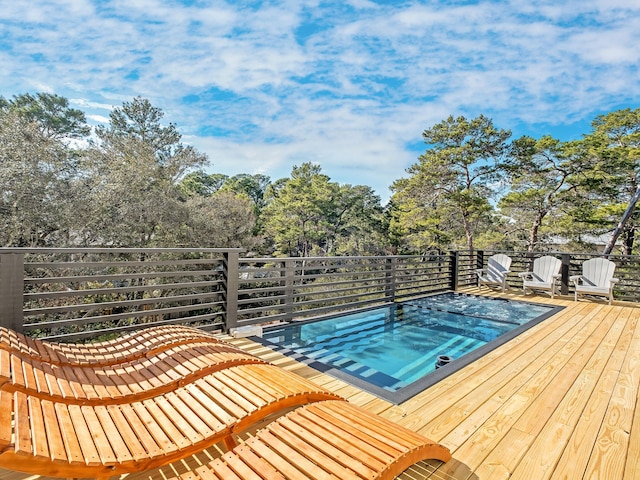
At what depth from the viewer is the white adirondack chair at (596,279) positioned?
650 cm

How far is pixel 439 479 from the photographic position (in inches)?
64.3

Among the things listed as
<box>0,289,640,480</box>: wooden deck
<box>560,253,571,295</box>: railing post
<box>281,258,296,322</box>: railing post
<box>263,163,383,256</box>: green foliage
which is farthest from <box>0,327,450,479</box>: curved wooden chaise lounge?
<box>263,163,383,256</box>: green foliage

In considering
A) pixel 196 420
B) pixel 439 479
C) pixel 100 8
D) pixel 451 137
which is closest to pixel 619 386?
pixel 439 479

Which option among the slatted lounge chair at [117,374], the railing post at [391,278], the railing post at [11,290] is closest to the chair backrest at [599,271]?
the railing post at [391,278]

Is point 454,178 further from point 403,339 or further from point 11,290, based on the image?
point 11,290

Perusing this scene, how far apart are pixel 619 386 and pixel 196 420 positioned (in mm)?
3308

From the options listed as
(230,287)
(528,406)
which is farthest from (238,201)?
(528,406)

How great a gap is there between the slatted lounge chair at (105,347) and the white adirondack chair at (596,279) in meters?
7.26

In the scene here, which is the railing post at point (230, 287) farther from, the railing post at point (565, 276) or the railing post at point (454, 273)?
the railing post at point (565, 276)

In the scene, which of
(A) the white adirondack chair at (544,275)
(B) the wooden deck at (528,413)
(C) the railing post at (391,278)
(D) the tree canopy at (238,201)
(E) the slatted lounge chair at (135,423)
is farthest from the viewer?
(D) the tree canopy at (238,201)

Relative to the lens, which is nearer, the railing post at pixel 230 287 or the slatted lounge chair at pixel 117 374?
the slatted lounge chair at pixel 117 374

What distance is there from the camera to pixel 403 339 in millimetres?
4711

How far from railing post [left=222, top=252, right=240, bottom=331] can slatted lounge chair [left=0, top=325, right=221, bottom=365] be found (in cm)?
124

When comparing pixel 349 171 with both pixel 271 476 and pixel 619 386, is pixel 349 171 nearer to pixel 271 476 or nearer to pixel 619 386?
pixel 619 386
